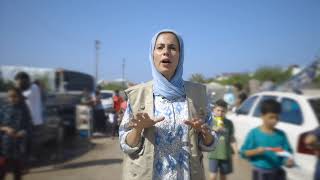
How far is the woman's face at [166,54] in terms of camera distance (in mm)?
2121

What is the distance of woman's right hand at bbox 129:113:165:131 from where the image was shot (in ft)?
6.33

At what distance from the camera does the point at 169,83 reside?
85.2 inches

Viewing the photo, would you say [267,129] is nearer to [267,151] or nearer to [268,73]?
[267,151]

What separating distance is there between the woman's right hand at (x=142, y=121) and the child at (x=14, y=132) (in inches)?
157

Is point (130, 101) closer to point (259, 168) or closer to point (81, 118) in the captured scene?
point (259, 168)

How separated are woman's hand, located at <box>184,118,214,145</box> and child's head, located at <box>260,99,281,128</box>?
173 cm

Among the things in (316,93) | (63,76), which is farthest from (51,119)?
(316,93)

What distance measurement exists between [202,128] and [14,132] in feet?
14.3

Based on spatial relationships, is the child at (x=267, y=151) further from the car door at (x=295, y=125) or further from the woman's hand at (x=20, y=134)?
the woman's hand at (x=20, y=134)

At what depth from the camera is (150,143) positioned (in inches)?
81.2

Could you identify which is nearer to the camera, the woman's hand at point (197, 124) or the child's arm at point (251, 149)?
the woman's hand at point (197, 124)

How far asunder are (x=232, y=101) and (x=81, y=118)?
4.94m

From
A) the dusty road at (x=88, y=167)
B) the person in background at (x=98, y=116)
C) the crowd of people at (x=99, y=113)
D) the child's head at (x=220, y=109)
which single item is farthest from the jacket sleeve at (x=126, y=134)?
the person in background at (x=98, y=116)

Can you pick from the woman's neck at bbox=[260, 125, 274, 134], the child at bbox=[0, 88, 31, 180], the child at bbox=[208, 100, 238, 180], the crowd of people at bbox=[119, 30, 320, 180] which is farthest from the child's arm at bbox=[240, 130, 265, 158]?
the child at bbox=[0, 88, 31, 180]
